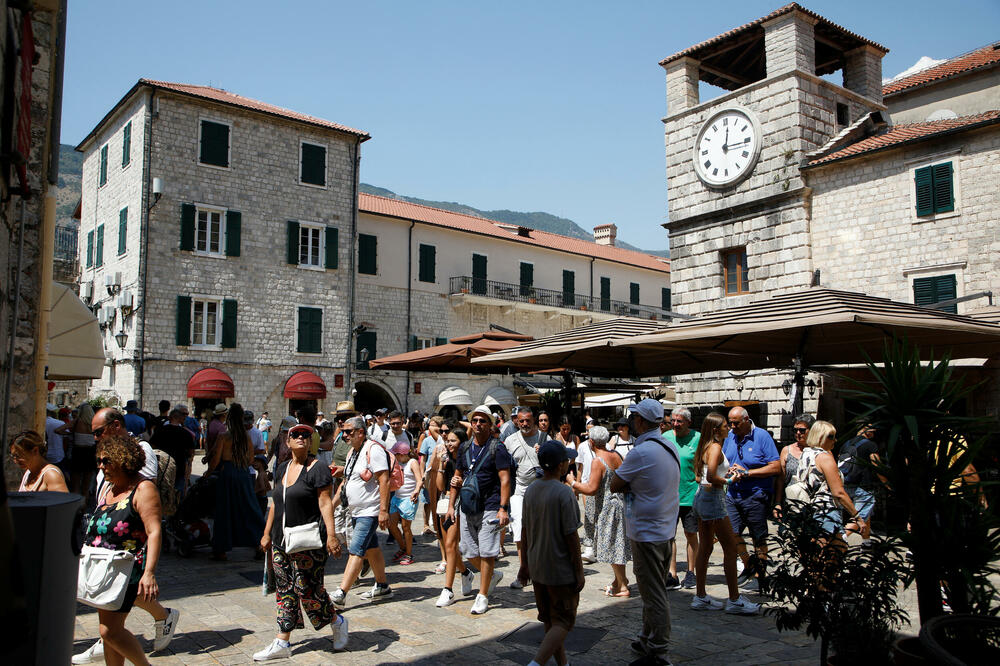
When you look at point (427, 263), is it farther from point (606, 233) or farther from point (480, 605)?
point (480, 605)

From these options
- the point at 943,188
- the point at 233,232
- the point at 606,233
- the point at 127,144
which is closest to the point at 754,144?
the point at 943,188

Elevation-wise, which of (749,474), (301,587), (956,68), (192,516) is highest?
(956,68)

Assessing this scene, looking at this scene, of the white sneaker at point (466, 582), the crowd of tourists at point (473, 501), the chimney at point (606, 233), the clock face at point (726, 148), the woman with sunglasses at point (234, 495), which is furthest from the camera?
the chimney at point (606, 233)

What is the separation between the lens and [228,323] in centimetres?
2423

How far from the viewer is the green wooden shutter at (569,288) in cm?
3547

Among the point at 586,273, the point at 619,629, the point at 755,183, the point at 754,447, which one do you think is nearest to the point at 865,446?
the point at 754,447

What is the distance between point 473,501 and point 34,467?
3.34m

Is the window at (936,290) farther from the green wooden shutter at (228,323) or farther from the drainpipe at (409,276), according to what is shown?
the green wooden shutter at (228,323)

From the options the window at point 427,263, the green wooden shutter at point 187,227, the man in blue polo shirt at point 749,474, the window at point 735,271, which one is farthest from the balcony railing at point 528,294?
the man in blue polo shirt at point 749,474

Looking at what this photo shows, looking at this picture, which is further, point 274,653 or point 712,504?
point 712,504

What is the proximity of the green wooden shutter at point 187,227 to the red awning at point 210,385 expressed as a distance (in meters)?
4.08

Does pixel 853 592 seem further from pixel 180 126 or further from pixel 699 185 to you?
pixel 180 126

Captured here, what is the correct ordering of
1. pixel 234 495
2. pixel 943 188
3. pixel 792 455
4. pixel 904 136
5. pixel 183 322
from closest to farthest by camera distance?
1. pixel 792 455
2. pixel 234 495
3. pixel 943 188
4. pixel 904 136
5. pixel 183 322

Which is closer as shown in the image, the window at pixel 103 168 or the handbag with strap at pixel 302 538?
the handbag with strap at pixel 302 538
